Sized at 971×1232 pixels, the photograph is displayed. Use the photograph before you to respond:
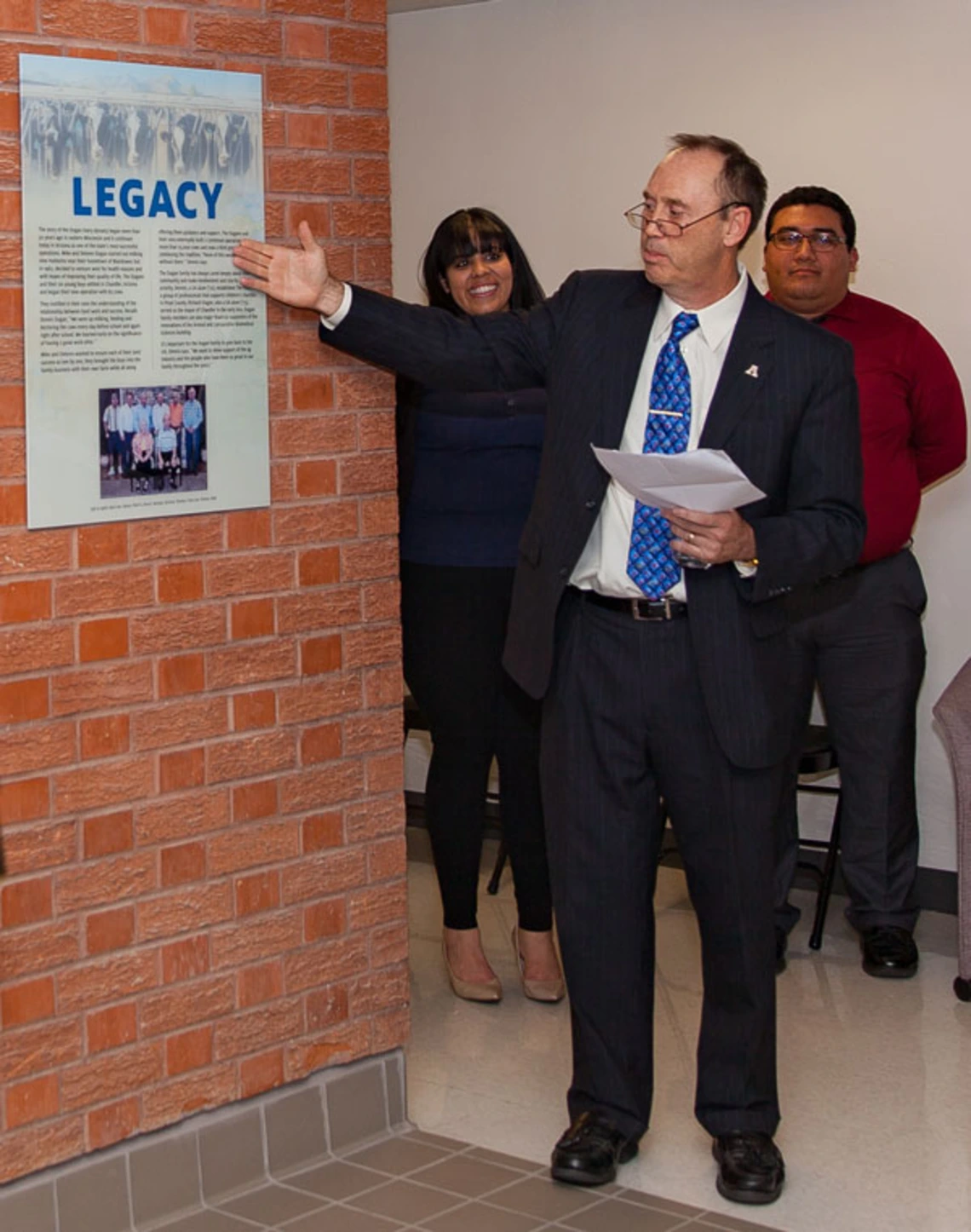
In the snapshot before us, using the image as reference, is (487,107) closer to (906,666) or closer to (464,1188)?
(906,666)

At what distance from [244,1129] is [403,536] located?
62.7 inches

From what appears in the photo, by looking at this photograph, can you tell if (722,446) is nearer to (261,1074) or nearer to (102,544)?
(102,544)

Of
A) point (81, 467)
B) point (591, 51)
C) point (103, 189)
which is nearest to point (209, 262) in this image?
point (103, 189)

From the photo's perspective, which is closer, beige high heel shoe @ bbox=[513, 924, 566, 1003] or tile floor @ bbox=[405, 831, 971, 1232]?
tile floor @ bbox=[405, 831, 971, 1232]

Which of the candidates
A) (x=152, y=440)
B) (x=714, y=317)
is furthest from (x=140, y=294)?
(x=714, y=317)

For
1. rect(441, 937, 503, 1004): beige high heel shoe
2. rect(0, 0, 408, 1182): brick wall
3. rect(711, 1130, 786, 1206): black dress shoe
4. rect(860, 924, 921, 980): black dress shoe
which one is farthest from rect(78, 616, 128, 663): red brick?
rect(860, 924, 921, 980): black dress shoe

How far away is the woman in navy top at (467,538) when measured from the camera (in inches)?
176

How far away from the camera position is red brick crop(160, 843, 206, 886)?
3.32 metres

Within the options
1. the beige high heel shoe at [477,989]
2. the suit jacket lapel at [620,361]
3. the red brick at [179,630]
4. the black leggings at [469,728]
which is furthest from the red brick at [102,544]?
the beige high heel shoe at [477,989]

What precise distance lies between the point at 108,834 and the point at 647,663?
→ 1.03 m

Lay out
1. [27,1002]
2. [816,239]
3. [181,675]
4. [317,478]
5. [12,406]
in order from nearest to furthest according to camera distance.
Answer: [12,406] → [27,1002] → [181,675] → [317,478] → [816,239]

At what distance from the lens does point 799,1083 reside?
4.15 metres

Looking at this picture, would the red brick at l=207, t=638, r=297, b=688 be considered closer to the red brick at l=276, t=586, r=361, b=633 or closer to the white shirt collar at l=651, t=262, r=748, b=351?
the red brick at l=276, t=586, r=361, b=633

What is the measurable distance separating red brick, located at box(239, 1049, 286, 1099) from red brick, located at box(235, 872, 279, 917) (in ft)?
0.94
